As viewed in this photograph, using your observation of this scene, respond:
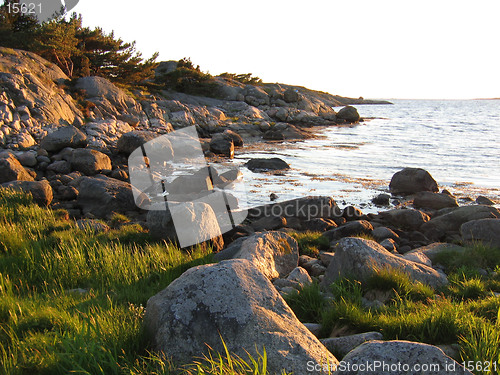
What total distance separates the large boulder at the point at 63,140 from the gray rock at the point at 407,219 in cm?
1463

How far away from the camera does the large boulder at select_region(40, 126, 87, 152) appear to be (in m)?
18.3

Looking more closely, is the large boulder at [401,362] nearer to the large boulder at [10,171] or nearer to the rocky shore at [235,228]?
the rocky shore at [235,228]

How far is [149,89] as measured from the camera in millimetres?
43125

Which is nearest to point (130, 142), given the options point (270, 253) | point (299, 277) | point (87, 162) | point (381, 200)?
point (87, 162)

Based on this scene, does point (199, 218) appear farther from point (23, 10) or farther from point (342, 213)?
point (23, 10)

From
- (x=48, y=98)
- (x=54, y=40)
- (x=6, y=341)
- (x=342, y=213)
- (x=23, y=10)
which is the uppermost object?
(x=23, y=10)

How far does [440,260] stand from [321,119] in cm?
4844

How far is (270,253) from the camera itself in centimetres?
698

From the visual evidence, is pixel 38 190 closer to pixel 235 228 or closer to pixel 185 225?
pixel 235 228

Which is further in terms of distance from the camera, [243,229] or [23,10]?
[23,10]

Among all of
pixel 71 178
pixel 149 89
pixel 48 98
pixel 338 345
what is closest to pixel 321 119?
pixel 149 89

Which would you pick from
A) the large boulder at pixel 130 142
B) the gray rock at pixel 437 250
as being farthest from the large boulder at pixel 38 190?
the gray rock at pixel 437 250

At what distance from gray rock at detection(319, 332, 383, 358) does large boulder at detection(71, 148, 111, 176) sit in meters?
14.8

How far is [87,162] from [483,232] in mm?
14177
